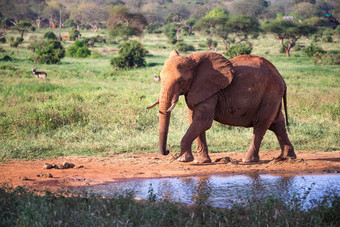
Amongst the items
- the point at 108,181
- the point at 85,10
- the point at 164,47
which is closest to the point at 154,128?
the point at 108,181

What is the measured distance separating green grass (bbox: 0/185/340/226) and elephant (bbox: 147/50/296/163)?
2239 millimetres

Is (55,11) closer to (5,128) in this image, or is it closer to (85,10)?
(85,10)

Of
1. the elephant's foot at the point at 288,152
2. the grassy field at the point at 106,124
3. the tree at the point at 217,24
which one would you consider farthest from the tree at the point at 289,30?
the elephant's foot at the point at 288,152

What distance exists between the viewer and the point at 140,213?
14.6 feet

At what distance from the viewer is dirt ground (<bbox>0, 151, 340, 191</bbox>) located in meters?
6.22

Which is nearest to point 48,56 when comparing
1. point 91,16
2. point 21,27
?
point 21,27

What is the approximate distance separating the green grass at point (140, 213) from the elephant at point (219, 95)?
A: 2239 mm

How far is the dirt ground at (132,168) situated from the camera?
245 inches

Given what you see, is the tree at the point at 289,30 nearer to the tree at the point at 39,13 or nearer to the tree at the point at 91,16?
the tree at the point at 91,16

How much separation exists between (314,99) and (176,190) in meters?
8.17

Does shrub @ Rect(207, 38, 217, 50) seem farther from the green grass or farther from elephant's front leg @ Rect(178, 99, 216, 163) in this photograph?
the green grass

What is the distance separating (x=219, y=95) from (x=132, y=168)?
70.4 inches

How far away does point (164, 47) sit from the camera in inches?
1439

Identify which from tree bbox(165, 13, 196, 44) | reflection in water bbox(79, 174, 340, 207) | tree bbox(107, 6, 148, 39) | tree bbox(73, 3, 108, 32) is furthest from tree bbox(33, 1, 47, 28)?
reflection in water bbox(79, 174, 340, 207)
